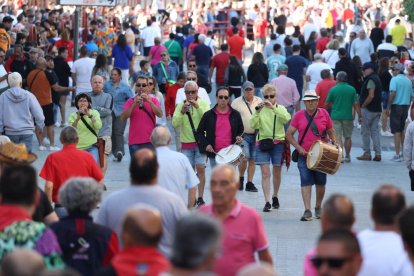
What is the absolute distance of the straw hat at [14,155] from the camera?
35.4ft

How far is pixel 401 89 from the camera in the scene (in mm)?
22500

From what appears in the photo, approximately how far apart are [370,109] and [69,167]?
1142cm

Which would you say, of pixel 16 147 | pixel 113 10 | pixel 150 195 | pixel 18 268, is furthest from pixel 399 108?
pixel 113 10

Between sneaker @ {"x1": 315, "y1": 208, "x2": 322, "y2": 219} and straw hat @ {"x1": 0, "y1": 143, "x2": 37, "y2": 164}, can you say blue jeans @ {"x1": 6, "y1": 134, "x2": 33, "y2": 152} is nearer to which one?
sneaker @ {"x1": 315, "y1": 208, "x2": 322, "y2": 219}

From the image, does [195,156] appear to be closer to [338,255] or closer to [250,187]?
[250,187]

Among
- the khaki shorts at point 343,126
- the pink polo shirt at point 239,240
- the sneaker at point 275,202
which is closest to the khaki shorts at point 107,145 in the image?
the sneaker at point 275,202

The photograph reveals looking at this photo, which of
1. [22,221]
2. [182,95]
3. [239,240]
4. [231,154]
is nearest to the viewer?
[22,221]

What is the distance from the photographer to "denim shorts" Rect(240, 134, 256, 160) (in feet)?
58.4

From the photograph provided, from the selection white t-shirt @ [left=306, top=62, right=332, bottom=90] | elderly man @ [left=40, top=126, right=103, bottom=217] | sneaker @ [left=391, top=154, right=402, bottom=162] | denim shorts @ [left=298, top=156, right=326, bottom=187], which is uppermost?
elderly man @ [left=40, top=126, right=103, bottom=217]

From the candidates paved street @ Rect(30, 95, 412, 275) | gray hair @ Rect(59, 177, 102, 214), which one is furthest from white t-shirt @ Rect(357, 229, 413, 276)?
paved street @ Rect(30, 95, 412, 275)

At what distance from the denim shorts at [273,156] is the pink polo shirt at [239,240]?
8.12 m

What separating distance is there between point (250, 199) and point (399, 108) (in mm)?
5466

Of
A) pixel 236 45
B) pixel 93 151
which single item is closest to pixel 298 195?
pixel 93 151

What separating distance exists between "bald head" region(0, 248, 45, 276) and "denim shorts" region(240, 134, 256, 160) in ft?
38.2
